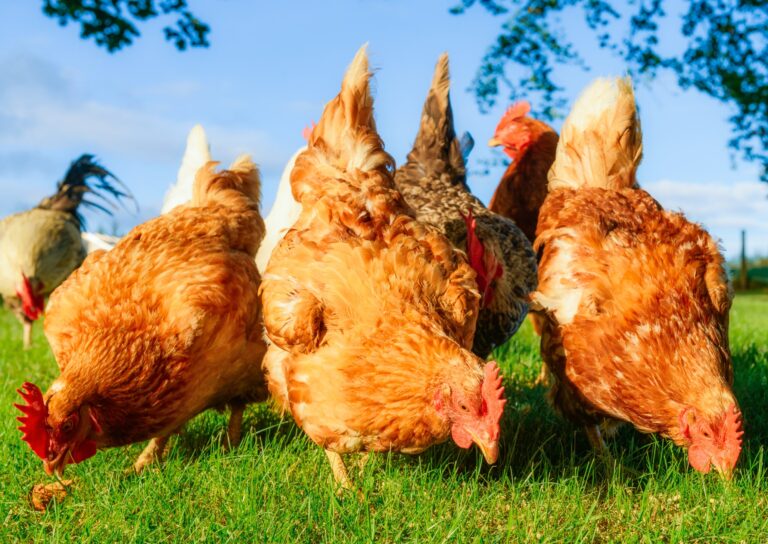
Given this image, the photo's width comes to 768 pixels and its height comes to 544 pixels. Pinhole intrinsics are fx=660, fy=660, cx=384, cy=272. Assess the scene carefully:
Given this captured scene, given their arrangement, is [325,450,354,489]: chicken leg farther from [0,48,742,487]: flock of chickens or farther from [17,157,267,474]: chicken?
[17,157,267,474]: chicken

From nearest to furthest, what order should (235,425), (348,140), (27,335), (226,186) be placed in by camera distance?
(348,140) → (235,425) → (226,186) → (27,335)

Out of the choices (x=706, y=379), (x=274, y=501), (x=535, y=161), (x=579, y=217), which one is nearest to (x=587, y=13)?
(x=535, y=161)

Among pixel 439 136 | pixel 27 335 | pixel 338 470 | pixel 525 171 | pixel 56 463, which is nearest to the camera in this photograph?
pixel 56 463

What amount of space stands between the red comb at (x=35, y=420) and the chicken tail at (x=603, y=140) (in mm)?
2869

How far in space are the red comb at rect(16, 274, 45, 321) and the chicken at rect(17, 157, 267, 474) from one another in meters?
4.07

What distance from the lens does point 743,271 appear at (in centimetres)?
1756

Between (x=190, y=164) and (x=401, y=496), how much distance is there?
2.89 meters

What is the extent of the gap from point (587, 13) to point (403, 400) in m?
11.9

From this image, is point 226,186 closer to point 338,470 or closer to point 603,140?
point 338,470

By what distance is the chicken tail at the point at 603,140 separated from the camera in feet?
12.1

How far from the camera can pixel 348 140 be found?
3383mm

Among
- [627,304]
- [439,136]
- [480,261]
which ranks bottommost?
[627,304]

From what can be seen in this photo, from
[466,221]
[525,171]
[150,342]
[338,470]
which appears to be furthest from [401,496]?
[525,171]

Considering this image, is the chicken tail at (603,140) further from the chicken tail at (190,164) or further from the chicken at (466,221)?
the chicken tail at (190,164)
